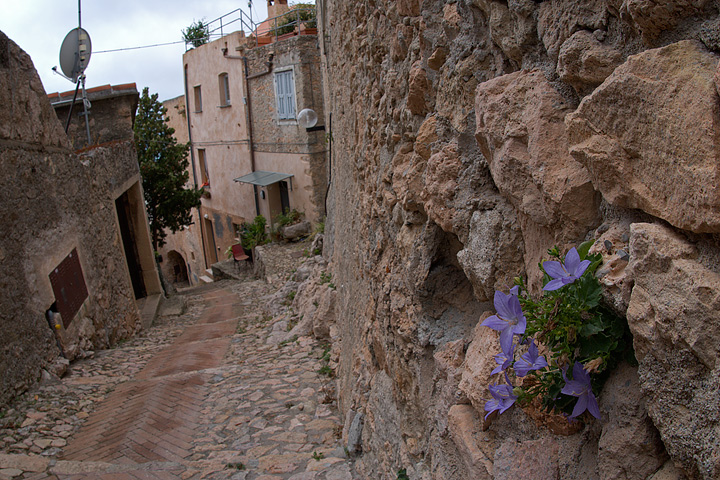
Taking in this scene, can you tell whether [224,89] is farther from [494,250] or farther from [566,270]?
[566,270]

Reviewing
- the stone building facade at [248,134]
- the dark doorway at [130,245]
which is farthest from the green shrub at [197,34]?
the dark doorway at [130,245]

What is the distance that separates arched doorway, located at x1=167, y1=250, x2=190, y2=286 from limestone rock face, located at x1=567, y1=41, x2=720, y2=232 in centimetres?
2499

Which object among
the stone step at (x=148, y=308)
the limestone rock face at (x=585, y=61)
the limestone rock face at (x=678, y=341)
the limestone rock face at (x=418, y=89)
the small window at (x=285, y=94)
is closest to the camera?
the limestone rock face at (x=678, y=341)

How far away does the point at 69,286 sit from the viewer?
19.0ft

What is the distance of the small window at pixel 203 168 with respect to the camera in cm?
1980

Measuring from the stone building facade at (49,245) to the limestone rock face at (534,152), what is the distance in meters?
4.44

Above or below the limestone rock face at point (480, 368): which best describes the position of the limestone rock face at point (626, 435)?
above

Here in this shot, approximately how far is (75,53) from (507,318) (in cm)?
886

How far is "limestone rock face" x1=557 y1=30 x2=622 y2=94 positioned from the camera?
896 mm

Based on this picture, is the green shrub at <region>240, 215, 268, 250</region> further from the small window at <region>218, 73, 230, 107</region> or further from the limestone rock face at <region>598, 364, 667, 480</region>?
the limestone rock face at <region>598, 364, 667, 480</region>

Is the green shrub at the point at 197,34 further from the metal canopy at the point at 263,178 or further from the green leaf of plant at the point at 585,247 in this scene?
the green leaf of plant at the point at 585,247

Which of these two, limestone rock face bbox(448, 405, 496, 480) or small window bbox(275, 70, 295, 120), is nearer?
limestone rock face bbox(448, 405, 496, 480)

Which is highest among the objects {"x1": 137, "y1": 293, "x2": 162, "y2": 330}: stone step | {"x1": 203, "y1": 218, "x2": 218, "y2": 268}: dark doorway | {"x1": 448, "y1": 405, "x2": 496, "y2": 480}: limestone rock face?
{"x1": 448, "y1": 405, "x2": 496, "y2": 480}: limestone rock face

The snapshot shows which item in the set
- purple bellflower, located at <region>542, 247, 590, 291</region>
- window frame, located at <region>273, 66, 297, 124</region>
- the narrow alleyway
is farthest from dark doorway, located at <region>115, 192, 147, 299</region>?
purple bellflower, located at <region>542, 247, 590, 291</region>
